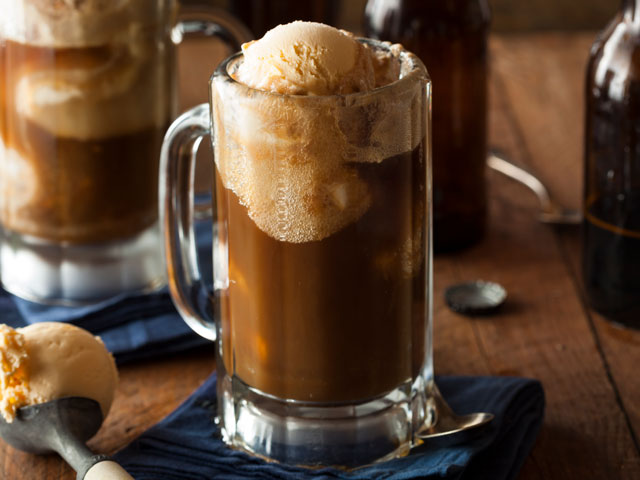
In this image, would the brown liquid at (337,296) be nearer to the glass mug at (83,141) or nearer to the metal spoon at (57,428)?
the metal spoon at (57,428)

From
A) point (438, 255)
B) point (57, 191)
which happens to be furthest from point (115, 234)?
point (438, 255)

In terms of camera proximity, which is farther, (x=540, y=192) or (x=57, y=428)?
(x=540, y=192)

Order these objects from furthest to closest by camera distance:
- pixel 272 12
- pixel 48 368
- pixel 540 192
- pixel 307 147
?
pixel 272 12 → pixel 540 192 → pixel 48 368 → pixel 307 147

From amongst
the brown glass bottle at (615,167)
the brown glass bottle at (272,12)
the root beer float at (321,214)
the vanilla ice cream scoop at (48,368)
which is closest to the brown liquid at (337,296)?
the root beer float at (321,214)

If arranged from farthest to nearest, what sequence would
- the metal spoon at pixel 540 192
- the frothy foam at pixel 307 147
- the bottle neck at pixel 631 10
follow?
1. the metal spoon at pixel 540 192
2. the bottle neck at pixel 631 10
3. the frothy foam at pixel 307 147

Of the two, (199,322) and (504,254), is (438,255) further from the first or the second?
(199,322)

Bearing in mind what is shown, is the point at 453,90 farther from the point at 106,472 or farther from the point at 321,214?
the point at 106,472

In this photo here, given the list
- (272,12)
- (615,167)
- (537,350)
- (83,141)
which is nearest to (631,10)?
(615,167)
